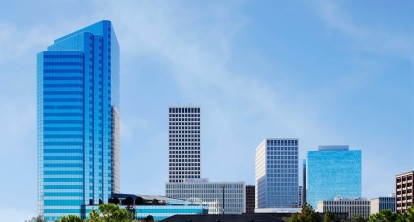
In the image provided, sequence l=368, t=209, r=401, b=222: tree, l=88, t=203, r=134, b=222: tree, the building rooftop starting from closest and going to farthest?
l=88, t=203, r=134, b=222: tree, l=368, t=209, r=401, b=222: tree, the building rooftop

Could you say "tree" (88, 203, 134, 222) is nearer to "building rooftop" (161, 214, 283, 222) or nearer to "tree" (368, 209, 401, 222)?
"building rooftop" (161, 214, 283, 222)

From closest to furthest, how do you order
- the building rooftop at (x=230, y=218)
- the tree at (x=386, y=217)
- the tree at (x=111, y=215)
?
the tree at (x=111, y=215) < the tree at (x=386, y=217) < the building rooftop at (x=230, y=218)

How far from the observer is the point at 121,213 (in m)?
118

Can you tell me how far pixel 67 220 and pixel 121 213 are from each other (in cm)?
1054

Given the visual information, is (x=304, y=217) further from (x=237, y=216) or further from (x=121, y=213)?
(x=121, y=213)

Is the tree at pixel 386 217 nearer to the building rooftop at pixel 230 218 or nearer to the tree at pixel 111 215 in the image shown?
the building rooftop at pixel 230 218

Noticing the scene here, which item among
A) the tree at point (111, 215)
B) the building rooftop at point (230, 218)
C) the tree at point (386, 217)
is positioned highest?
the tree at point (111, 215)

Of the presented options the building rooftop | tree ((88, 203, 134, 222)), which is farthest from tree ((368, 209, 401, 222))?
tree ((88, 203, 134, 222))

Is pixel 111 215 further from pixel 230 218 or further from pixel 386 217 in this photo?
pixel 386 217

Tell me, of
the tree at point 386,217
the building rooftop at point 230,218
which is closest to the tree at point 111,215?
the building rooftop at point 230,218

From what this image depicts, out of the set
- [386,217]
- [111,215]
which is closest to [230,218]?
[386,217]

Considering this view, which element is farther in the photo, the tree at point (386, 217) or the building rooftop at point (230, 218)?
the building rooftop at point (230, 218)

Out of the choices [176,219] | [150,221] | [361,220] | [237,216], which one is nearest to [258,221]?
[237,216]

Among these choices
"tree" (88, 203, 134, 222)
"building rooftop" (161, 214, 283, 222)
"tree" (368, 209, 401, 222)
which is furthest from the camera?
"building rooftop" (161, 214, 283, 222)
